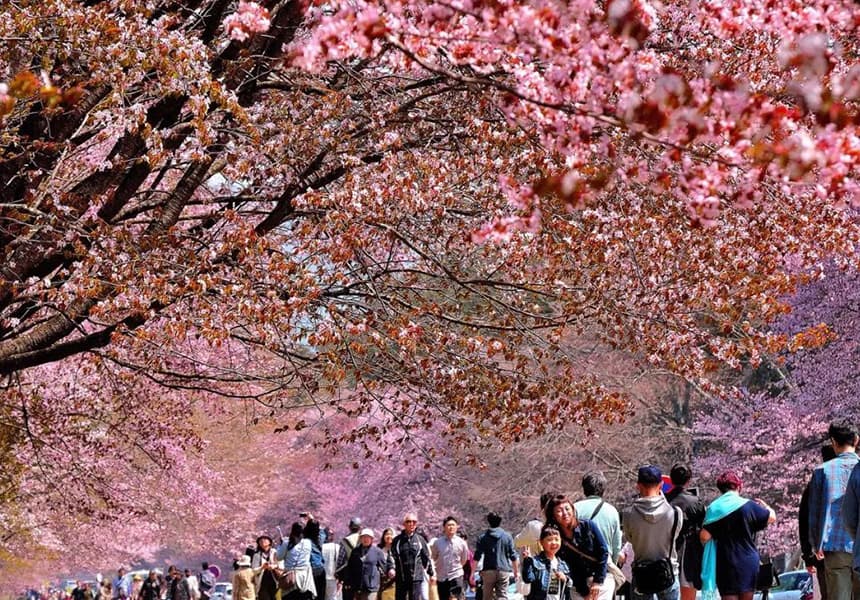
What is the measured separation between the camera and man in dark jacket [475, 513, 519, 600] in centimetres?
1766

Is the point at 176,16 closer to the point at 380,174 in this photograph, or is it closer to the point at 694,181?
the point at 380,174

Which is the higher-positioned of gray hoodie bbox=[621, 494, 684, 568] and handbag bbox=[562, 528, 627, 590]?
gray hoodie bbox=[621, 494, 684, 568]

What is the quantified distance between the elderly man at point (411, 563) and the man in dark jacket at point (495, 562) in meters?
1.27

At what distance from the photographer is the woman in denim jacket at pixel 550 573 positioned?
10984 millimetres

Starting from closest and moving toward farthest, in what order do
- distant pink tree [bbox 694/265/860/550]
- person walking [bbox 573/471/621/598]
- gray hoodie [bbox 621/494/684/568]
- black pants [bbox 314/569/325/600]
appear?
person walking [bbox 573/471/621/598], gray hoodie [bbox 621/494/684/568], black pants [bbox 314/569/325/600], distant pink tree [bbox 694/265/860/550]

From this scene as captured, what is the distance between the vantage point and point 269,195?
42.5 ft

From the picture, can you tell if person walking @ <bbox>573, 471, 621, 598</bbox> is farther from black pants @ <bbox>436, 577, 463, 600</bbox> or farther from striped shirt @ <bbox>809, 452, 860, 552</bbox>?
black pants @ <bbox>436, 577, 463, 600</bbox>

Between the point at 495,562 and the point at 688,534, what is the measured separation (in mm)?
5251

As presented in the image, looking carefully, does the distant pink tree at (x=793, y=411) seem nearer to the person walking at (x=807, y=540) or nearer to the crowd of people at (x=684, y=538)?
the crowd of people at (x=684, y=538)

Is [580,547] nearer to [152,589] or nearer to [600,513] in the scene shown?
[600,513]

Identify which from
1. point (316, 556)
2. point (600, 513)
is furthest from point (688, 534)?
point (316, 556)

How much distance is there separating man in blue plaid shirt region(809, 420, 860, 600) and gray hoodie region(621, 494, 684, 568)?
1.26 metres

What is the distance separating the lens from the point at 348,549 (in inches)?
805

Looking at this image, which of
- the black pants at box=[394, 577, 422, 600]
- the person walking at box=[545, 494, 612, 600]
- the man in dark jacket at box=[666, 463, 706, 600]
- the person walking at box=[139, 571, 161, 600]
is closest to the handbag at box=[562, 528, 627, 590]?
the person walking at box=[545, 494, 612, 600]
